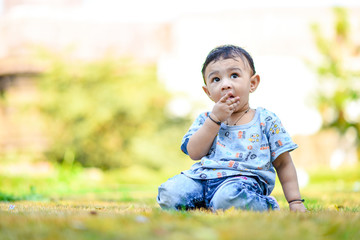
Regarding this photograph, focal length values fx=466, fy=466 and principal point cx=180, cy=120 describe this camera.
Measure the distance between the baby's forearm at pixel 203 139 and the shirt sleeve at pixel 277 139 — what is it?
1.03 ft

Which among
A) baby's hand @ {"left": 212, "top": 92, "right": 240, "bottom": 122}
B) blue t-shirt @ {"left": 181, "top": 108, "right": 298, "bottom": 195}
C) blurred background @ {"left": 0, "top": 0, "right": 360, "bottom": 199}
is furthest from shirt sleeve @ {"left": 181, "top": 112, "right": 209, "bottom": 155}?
blurred background @ {"left": 0, "top": 0, "right": 360, "bottom": 199}

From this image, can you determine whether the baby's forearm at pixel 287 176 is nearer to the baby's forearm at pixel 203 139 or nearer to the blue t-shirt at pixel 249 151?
the blue t-shirt at pixel 249 151

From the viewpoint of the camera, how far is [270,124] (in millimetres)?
2471

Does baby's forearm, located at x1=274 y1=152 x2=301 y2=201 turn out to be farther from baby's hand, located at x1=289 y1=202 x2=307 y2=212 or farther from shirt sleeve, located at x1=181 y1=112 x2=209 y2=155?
shirt sleeve, located at x1=181 y1=112 x2=209 y2=155

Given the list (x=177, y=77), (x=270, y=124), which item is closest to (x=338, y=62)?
(x=177, y=77)

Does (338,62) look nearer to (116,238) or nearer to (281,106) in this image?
(281,106)

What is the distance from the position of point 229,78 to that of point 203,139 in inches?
13.7

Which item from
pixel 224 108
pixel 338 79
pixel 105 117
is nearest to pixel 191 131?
pixel 224 108

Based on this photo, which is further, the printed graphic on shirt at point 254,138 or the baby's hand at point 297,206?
A: the printed graphic on shirt at point 254,138

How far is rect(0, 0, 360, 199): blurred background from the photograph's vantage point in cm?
1051

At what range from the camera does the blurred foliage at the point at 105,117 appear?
10.5 m

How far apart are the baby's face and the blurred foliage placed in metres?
7.81

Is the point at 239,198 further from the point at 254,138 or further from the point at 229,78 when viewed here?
the point at 229,78

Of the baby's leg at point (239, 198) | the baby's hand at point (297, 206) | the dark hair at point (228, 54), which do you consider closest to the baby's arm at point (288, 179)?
the baby's hand at point (297, 206)
